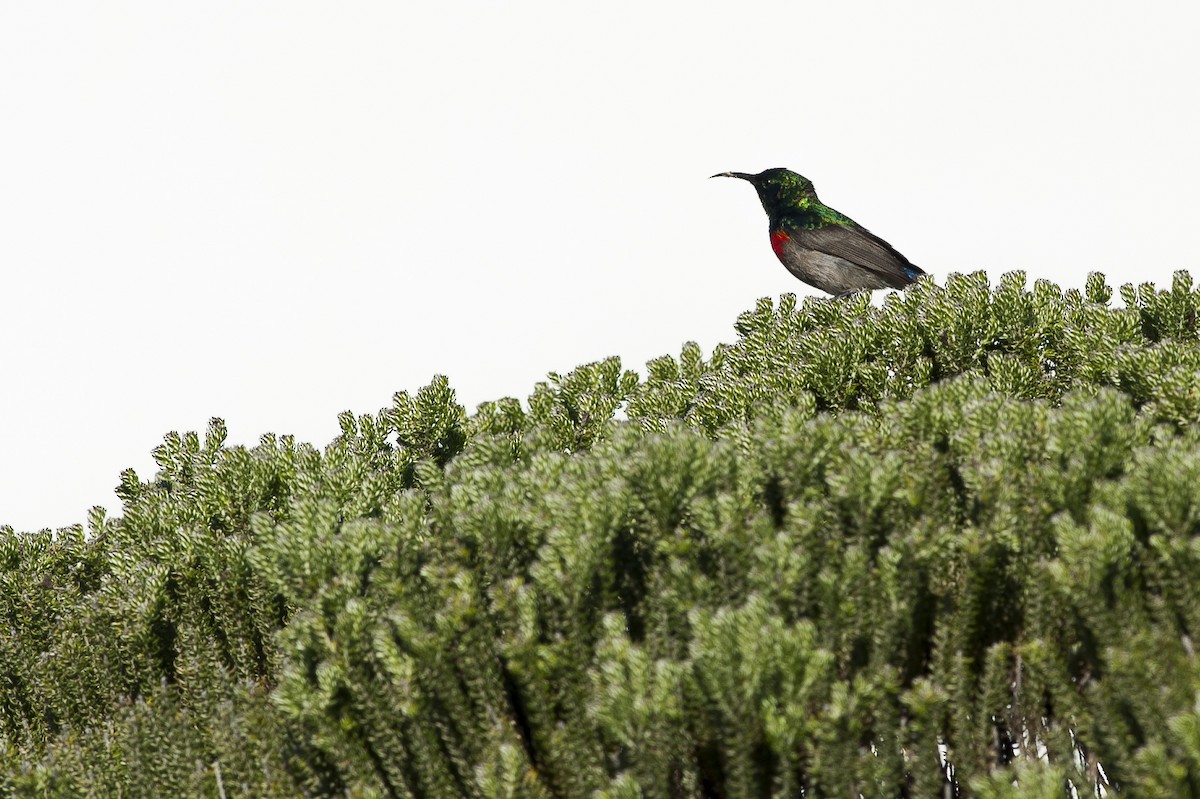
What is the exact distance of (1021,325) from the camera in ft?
26.4

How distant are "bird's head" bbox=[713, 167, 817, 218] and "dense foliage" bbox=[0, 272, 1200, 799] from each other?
831 cm

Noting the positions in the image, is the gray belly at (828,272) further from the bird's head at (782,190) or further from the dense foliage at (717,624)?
the dense foliage at (717,624)

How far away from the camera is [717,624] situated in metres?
4.33

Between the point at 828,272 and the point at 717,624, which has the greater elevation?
the point at 828,272

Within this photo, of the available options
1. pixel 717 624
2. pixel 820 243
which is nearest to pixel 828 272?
pixel 820 243

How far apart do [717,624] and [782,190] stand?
11.3 metres

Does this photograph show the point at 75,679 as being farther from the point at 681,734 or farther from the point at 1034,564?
the point at 1034,564

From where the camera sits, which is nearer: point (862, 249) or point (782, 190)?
point (862, 249)

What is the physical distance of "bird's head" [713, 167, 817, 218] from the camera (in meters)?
14.9

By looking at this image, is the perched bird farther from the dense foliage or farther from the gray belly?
the dense foliage

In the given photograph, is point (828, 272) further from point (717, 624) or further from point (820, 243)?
point (717, 624)

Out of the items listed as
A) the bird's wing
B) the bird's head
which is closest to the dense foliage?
the bird's wing

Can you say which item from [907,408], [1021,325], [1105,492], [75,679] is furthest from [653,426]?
[75,679]

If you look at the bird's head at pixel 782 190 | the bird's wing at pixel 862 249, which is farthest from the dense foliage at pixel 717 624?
the bird's head at pixel 782 190
